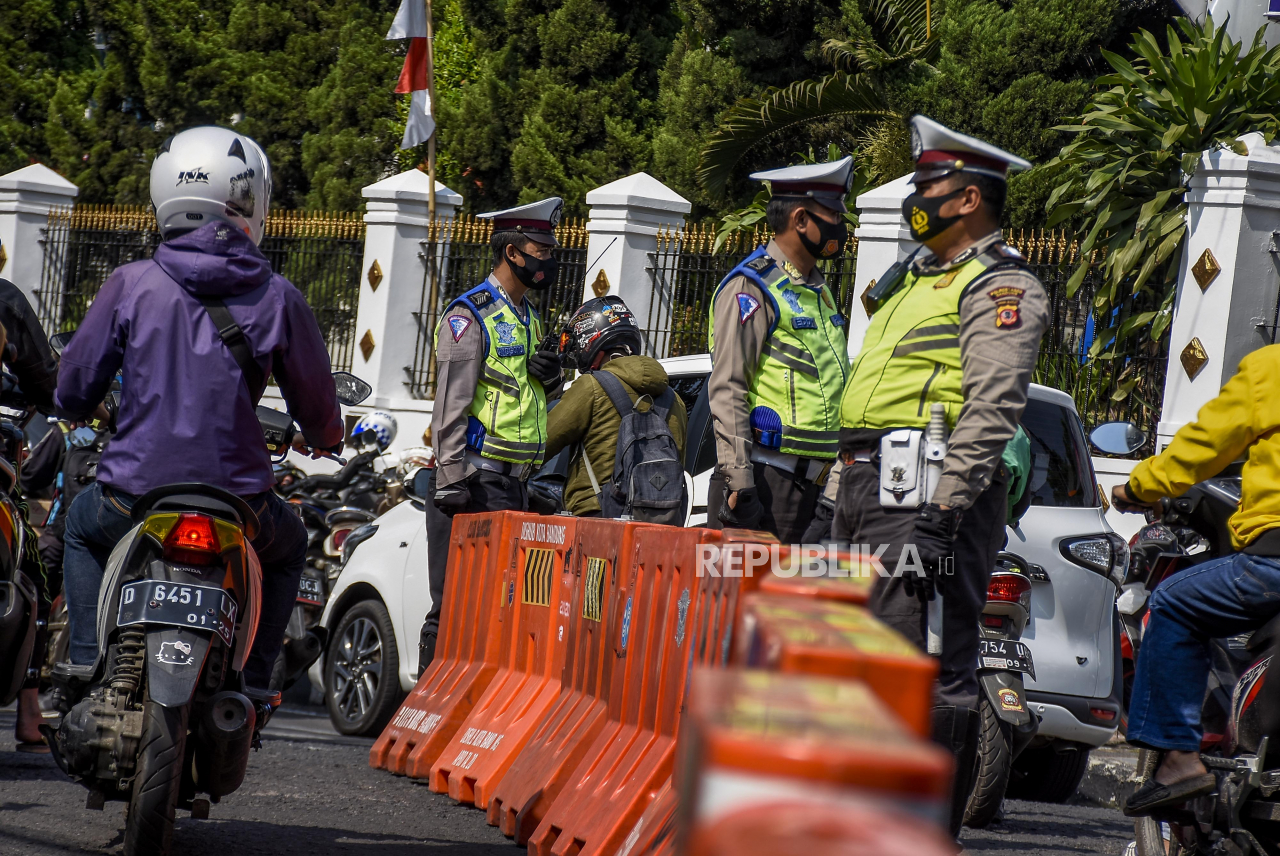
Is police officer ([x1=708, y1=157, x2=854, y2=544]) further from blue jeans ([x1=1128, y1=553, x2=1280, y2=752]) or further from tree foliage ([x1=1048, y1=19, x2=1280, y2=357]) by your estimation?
tree foliage ([x1=1048, y1=19, x2=1280, y2=357])

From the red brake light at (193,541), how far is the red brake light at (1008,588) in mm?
3096

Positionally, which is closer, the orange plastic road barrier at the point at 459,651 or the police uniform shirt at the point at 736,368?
the police uniform shirt at the point at 736,368

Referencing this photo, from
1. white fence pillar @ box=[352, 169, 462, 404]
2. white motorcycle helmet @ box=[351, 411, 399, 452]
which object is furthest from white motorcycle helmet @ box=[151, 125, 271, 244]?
white fence pillar @ box=[352, 169, 462, 404]

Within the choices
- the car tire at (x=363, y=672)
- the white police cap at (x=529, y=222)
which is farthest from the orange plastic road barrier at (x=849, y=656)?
the car tire at (x=363, y=672)

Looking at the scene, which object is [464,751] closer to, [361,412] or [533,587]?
[533,587]

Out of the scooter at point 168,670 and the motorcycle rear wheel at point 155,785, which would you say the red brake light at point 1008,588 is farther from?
the motorcycle rear wheel at point 155,785

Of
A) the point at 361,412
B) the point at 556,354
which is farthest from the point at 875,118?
the point at 556,354

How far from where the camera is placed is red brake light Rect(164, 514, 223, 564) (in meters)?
4.09

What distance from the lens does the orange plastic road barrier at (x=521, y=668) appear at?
584 cm

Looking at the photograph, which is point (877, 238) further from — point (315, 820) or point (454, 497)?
point (315, 820)

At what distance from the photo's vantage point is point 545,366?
7.00 meters

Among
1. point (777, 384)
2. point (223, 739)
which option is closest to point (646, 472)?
point (777, 384)

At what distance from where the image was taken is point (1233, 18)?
13.8 metres

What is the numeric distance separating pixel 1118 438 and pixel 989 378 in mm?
→ 1320
